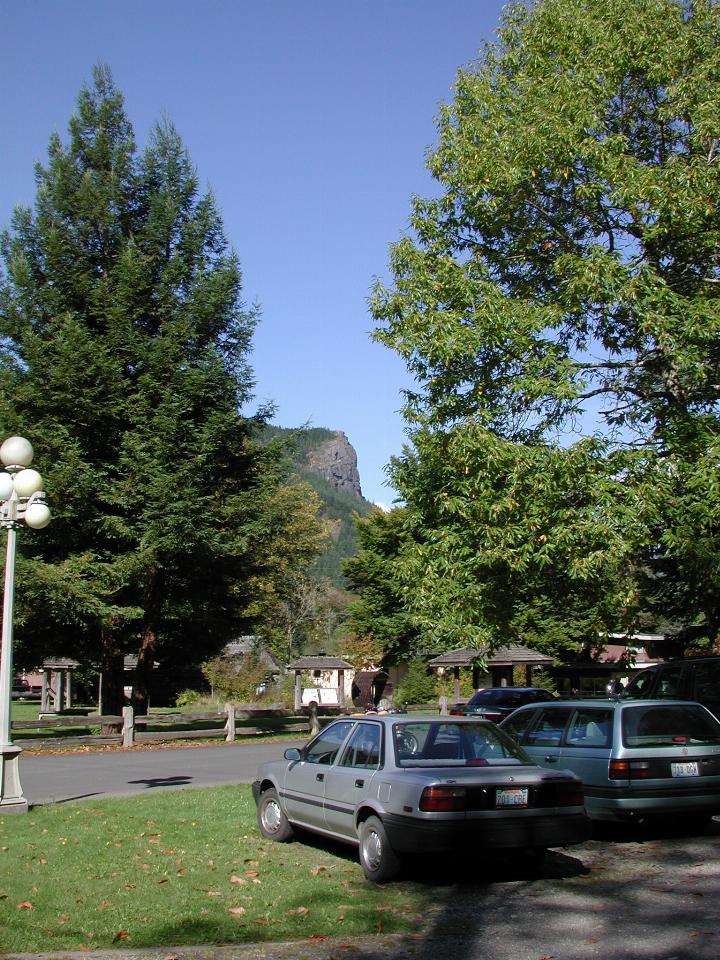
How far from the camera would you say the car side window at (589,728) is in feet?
35.3

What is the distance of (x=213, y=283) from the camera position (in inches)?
1147

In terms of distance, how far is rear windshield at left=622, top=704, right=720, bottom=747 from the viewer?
34.8 feet

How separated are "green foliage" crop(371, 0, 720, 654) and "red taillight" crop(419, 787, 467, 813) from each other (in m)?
6.12

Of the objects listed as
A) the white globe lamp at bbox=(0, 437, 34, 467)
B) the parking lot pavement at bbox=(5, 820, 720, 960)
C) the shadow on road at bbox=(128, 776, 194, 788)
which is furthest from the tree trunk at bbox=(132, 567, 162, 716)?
the parking lot pavement at bbox=(5, 820, 720, 960)

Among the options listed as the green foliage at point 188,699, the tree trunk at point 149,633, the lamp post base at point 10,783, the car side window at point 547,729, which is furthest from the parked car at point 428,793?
the green foliage at point 188,699

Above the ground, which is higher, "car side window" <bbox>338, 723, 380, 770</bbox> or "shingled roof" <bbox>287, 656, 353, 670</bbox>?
"car side window" <bbox>338, 723, 380, 770</bbox>

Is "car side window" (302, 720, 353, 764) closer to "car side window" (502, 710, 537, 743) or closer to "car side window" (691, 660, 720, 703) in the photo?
"car side window" (502, 710, 537, 743)

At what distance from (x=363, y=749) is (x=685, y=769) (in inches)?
143

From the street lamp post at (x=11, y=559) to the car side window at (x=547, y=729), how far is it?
644cm

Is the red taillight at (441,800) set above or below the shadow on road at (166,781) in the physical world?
above

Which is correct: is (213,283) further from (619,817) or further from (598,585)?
(619,817)

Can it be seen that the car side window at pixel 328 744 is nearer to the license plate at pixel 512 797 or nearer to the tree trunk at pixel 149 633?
the license plate at pixel 512 797

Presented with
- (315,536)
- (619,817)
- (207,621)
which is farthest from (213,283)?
(315,536)

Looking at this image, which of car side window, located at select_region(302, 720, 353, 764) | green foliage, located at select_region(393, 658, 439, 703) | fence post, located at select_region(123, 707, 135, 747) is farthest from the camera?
green foliage, located at select_region(393, 658, 439, 703)
